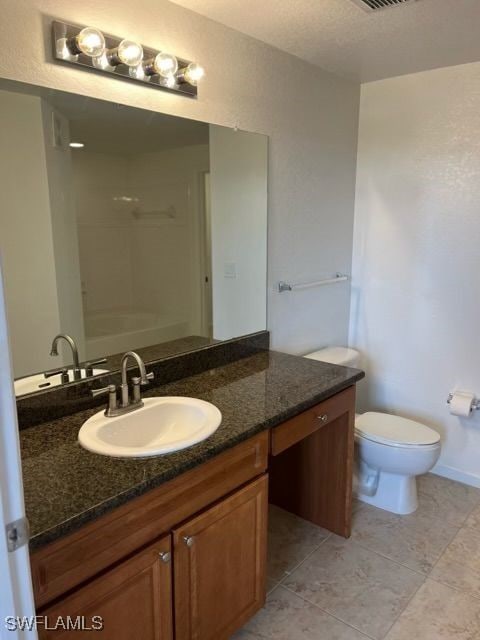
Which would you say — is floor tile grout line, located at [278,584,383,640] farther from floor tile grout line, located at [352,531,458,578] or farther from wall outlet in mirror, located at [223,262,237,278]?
wall outlet in mirror, located at [223,262,237,278]

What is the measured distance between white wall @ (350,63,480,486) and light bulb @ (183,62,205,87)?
4.45 ft

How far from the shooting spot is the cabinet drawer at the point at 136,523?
1.01m

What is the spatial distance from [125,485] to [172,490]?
164mm

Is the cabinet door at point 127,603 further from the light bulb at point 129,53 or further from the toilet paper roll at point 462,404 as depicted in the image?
the toilet paper roll at point 462,404

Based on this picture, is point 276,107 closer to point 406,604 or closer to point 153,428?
point 153,428

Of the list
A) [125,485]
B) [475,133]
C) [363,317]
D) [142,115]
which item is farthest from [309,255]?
[125,485]

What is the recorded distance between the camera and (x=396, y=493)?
2410 mm

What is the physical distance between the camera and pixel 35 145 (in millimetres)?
1477

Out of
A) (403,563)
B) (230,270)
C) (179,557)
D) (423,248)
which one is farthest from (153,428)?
(423,248)

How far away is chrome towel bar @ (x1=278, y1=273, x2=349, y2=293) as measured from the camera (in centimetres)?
242

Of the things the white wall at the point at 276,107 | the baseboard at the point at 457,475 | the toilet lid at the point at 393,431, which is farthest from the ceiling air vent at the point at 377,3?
the baseboard at the point at 457,475

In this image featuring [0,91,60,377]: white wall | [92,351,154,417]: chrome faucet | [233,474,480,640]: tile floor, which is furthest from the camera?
[233,474,480,640]: tile floor

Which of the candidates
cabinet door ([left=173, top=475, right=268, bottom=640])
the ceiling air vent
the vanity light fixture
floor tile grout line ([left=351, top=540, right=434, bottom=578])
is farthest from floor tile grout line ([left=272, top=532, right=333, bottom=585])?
the ceiling air vent

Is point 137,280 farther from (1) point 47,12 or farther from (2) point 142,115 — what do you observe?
(1) point 47,12
